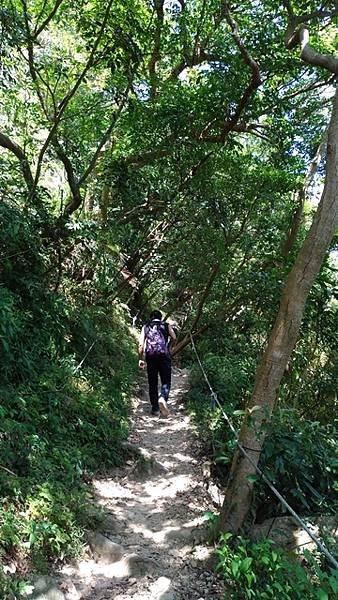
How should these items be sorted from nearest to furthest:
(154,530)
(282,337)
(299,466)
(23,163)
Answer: (282,337) → (299,466) → (154,530) → (23,163)

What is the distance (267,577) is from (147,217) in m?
8.09

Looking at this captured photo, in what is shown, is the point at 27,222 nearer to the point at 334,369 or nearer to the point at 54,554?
the point at 54,554

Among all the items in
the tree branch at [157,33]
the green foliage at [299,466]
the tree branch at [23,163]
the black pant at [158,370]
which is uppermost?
the tree branch at [157,33]

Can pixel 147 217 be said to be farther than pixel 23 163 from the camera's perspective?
A: Yes

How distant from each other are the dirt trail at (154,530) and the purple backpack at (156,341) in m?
1.17

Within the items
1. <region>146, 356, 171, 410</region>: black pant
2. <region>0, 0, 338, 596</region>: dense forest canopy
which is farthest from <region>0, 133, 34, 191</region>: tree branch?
<region>146, 356, 171, 410</region>: black pant

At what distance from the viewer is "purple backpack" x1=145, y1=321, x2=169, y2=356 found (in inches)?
263

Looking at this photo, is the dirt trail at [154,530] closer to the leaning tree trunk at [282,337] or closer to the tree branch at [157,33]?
the leaning tree trunk at [282,337]

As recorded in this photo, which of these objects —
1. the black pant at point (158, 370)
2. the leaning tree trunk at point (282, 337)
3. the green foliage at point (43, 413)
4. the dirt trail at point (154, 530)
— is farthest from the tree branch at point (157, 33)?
the dirt trail at point (154, 530)

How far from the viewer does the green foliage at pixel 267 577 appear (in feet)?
9.27

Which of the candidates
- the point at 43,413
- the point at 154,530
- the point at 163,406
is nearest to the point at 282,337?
the point at 154,530

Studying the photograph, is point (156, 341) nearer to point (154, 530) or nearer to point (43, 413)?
point (43, 413)

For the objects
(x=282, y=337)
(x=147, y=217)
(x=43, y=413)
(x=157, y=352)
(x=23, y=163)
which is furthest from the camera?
(x=147, y=217)

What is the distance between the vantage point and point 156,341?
6695 millimetres
